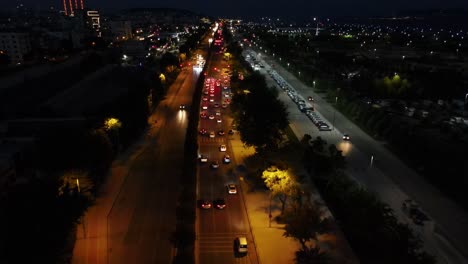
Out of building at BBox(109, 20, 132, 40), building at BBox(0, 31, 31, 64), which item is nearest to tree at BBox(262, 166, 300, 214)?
building at BBox(0, 31, 31, 64)

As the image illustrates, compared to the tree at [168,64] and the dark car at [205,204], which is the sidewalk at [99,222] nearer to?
the dark car at [205,204]

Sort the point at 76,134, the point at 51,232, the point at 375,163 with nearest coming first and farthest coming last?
1. the point at 51,232
2. the point at 76,134
3. the point at 375,163

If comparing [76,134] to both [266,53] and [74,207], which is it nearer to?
[74,207]

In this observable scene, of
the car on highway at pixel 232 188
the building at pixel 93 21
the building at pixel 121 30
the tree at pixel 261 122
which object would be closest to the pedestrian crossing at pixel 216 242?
the car on highway at pixel 232 188

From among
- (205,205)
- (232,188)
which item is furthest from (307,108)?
(205,205)

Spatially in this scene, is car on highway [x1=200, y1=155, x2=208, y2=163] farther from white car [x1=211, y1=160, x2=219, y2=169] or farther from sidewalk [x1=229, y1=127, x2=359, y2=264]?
sidewalk [x1=229, y1=127, x2=359, y2=264]

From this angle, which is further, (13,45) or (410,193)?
(13,45)

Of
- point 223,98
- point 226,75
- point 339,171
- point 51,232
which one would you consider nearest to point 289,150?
point 339,171

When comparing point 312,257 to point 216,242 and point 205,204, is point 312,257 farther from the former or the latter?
point 205,204
